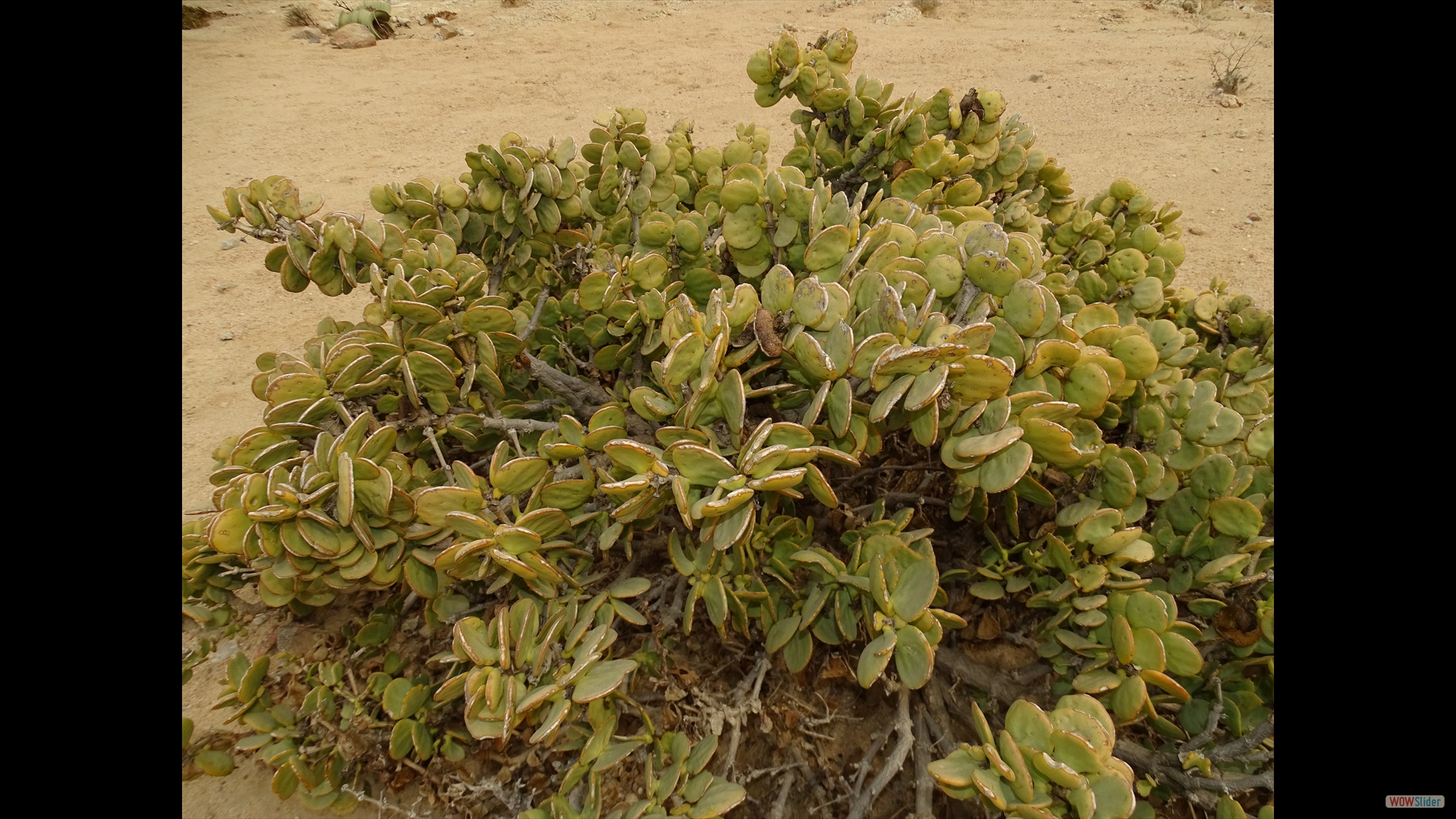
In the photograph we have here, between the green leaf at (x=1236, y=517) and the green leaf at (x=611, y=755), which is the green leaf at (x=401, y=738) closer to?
the green leaf at (x=611, y=755)

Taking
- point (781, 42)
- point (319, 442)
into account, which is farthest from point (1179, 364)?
point (319, 442)

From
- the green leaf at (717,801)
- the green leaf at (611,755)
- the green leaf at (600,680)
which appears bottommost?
the green leaf at (611,755)

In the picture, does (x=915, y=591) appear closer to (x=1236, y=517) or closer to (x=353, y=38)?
(x=1236, y=517)

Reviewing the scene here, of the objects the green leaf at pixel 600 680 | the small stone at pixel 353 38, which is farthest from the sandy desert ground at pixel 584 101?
the green leaf at pixel 600 680

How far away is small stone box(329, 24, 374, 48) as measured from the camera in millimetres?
8148

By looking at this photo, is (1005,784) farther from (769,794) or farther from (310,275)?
(310,275)

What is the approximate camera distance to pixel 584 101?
6.57m

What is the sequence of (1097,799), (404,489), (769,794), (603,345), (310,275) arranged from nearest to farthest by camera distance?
(1097,799) → (404,489) → (310,275) → (769,794) → (603,345)

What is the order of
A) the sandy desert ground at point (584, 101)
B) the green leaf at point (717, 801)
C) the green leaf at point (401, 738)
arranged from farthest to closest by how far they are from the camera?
the sandy desert ground at point (584, 101)
the green leaf at point (401, 738)
the green leaf at point (717, 801)

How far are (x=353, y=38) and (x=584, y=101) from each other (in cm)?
368

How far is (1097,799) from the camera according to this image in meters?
1.00

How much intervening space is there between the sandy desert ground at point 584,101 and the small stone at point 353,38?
19cm

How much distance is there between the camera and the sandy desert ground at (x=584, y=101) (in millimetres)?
3721

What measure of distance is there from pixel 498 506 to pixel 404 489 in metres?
0.23
